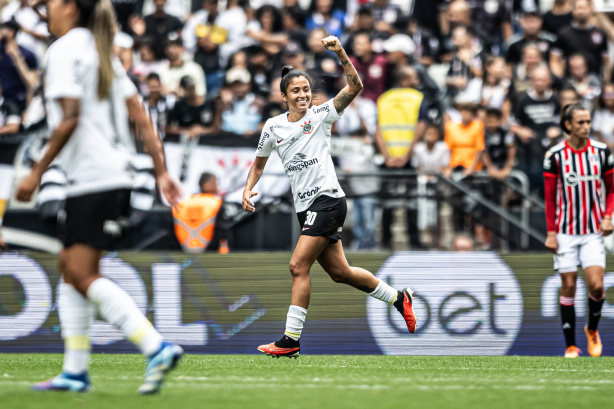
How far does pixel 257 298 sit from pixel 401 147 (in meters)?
3.75

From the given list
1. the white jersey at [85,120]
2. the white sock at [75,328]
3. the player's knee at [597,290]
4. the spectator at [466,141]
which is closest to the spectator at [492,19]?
the spectator at [466,141]

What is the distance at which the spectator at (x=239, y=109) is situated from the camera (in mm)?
13023

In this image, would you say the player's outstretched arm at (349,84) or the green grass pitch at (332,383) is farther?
the player's outstretched arm at (349,84)

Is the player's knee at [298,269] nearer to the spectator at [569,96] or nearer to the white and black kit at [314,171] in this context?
the white and black kit at [314,171]

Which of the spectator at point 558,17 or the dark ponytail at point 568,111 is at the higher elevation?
the spectator at point 558,17

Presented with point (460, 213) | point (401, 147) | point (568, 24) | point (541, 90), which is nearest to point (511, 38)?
point (568, 24)

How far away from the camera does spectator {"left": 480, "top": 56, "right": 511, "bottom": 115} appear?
13164mm

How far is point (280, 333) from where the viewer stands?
9.48 metres

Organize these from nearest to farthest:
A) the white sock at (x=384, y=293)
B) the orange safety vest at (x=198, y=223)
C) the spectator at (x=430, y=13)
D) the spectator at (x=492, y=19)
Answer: the white sock at (x=384, y=293) < the orange safety vest at (x=198, y=223) < the spectator at (x=492, y=19) < the spectator at (x=430, y=13)

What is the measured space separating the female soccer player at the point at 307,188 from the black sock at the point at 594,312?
7.94ft

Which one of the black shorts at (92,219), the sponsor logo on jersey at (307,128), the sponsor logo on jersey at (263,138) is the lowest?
the black shorts at (92,219)

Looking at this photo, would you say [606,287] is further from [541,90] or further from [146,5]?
[146,5]

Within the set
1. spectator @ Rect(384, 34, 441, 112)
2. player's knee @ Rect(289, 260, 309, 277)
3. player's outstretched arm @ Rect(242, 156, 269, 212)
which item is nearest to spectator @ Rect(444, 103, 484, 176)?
spectator @ Rect(384, 34, 441, 112)

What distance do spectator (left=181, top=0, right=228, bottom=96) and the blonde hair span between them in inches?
340
